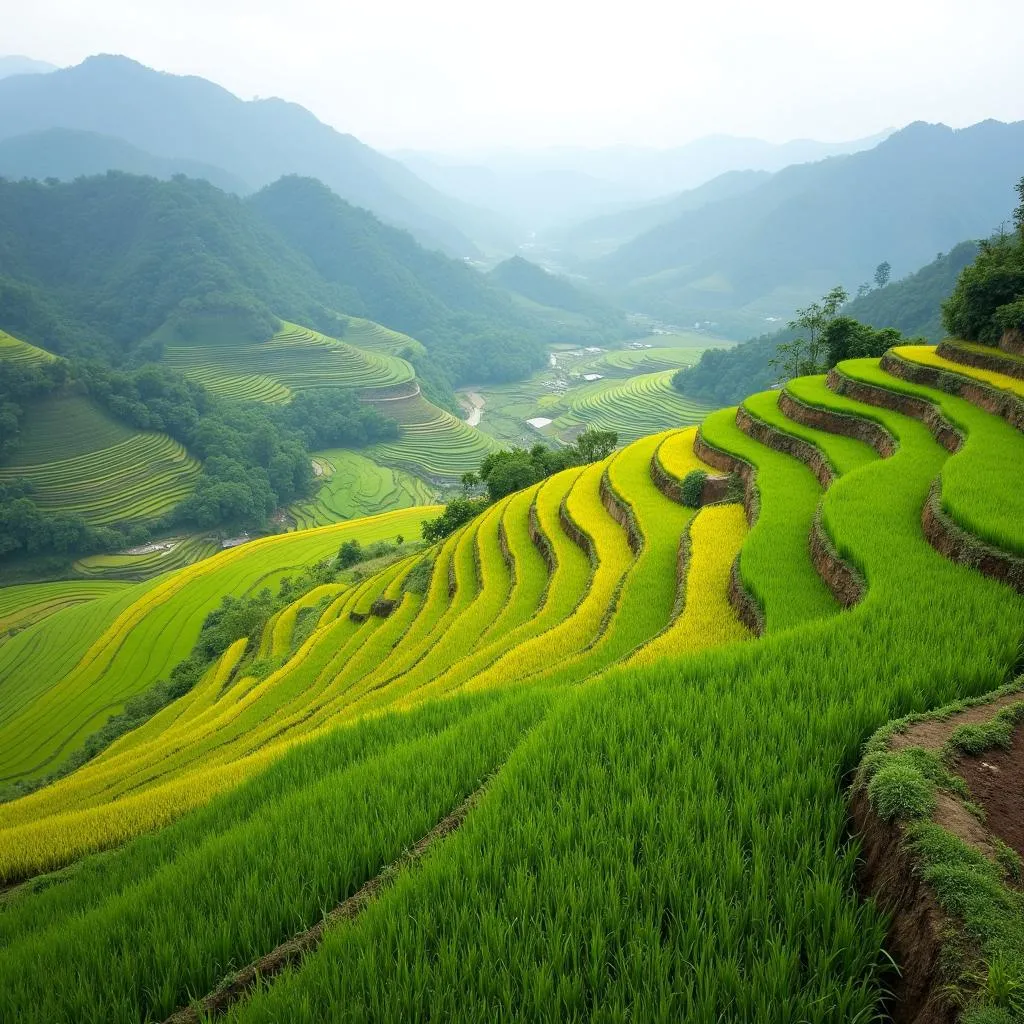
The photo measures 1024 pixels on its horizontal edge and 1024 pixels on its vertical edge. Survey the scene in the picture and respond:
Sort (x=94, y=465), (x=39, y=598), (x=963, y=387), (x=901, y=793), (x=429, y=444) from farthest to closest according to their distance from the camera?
(x=429, y=444), (x=94, y=465), (x=39, y=598), (x=963, y=387), (x=901, y=793)

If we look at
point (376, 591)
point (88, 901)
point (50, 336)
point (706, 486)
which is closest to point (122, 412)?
point (50, 336)

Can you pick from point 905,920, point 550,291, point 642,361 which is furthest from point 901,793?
point 550,291

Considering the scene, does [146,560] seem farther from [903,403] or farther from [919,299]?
[919,299]

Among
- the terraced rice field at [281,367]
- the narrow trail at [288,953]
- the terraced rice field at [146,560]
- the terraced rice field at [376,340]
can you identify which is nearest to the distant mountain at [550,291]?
the terraced rice field at [376,340]

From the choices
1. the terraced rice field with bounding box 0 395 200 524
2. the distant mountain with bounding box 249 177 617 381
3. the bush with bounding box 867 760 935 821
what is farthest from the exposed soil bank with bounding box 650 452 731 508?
the distant mountain with bounding box 249 177 617 381

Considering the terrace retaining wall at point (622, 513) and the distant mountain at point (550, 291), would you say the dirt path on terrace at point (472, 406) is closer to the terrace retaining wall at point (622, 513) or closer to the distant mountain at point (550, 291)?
the distant mountain at point (550, 291)

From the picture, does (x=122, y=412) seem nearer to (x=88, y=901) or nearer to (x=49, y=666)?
Result: (x=49, y=666)

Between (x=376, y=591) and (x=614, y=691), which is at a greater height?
(x=614, y=691)
